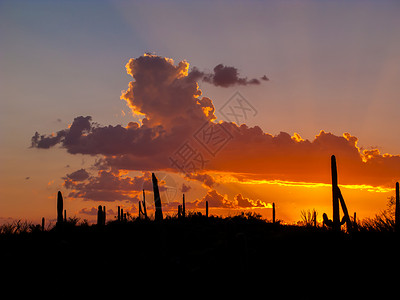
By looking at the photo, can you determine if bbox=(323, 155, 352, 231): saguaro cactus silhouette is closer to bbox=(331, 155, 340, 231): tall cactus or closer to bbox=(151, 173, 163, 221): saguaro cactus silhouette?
bbox=(331, 155, 340, 231): tall cactus

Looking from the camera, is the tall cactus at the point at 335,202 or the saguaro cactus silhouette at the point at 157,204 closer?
the tall cactus at the point at 335,202

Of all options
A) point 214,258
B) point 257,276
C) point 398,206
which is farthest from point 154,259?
point 398,206

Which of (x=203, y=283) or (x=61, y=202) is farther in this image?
(x=61, y=202)

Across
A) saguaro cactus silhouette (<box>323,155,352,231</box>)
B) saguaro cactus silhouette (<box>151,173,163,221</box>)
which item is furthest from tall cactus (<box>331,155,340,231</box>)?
saguaro cactus silhouette (<box>151,173,163,221</box>)

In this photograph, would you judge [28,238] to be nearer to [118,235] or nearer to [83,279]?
[118,235]

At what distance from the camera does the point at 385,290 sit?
10133 millimetres

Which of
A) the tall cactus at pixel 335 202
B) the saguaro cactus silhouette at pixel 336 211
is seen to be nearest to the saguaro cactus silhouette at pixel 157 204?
the saguaro cactus silhouette at pixel 336 211

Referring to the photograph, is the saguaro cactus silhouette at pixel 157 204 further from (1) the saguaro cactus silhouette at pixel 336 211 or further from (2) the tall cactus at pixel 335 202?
(2) the tall cactus at pixel 335 202

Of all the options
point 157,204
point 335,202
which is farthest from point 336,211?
point 157,204

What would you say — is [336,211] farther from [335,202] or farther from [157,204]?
[157,204]

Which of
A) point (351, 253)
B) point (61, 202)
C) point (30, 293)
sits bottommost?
point (30, 293)

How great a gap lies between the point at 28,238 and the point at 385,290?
1566 centimetres

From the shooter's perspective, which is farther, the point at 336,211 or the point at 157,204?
the point at 157,204

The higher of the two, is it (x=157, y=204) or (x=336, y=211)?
(x=157, y=204)
